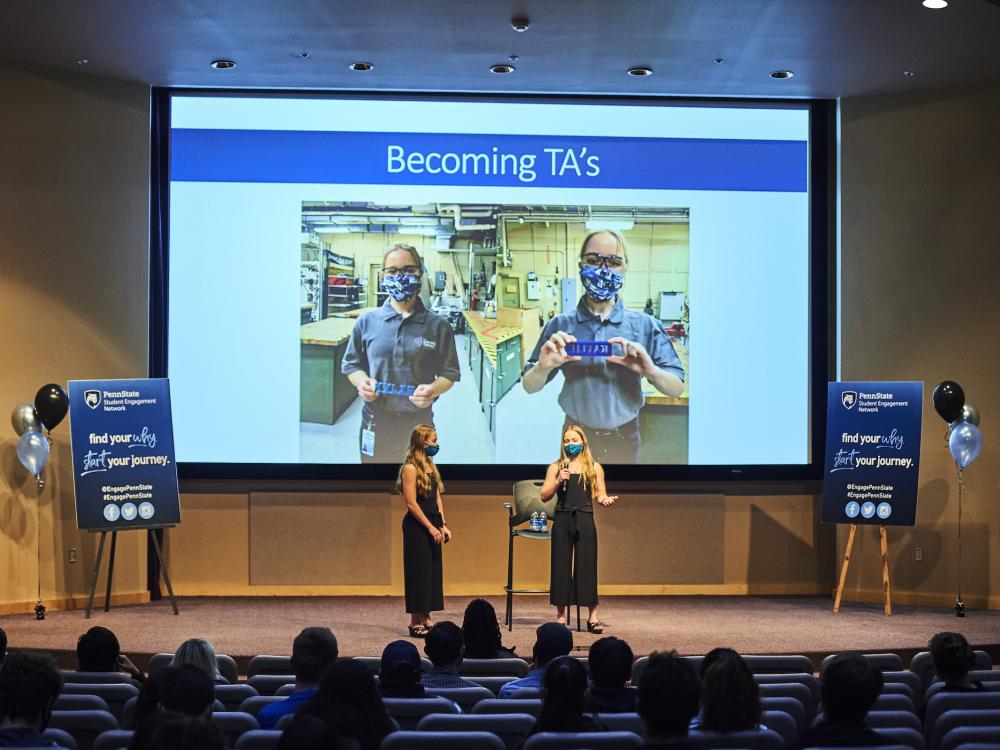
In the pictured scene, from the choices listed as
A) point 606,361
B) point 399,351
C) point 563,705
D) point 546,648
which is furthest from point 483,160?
point 563,705

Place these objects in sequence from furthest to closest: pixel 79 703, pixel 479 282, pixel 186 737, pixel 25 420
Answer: pixel 479 282
pixel 25 420
pixel 79 703
pixel 186 737

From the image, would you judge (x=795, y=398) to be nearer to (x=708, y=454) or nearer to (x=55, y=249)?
(x=708, y=454)

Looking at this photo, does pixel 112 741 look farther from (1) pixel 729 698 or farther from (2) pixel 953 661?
(2) pixel 953 661

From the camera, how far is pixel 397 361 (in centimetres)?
990

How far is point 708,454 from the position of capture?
33.1 ft

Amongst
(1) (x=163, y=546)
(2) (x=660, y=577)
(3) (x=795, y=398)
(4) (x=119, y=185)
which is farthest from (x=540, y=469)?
(4) (x=119, y=185)

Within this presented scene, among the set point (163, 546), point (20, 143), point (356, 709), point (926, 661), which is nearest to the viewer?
point (356, 709)

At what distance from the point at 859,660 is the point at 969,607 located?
21.8 feet

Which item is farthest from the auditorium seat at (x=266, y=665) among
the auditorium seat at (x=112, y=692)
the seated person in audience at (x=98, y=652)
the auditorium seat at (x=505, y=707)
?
the auditorium seat at (x=505, y=707)

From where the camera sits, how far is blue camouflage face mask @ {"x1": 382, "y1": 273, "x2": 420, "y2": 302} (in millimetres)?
9906

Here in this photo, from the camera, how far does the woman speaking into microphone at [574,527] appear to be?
8.32 meters

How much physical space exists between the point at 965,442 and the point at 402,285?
4.35 metres

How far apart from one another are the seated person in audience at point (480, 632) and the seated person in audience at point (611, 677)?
146 centimetres

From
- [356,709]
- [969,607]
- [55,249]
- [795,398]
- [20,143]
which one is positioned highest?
[20,143]
